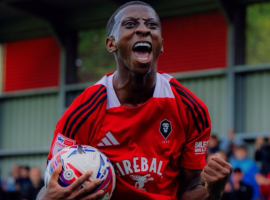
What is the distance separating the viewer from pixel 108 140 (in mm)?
5895

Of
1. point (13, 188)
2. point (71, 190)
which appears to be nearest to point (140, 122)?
point (71, 190)

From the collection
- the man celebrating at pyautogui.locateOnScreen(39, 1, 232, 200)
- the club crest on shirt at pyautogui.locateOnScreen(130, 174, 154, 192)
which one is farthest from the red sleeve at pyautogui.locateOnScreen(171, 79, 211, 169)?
the club crest on shirt at pyautogui.locateOnScreen(130, 174, 154, 192)

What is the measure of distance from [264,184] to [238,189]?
19.2 inches

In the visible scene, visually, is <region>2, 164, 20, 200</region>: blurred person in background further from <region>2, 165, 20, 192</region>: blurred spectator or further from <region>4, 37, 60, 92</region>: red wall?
<region>4, 37, 60, 92</region>: red wall

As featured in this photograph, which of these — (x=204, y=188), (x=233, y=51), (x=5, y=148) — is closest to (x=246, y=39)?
(x=233, y=51)

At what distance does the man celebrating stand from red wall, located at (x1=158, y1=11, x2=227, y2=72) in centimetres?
1266

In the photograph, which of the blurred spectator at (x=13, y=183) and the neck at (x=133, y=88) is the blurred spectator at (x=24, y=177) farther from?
the neck at (x=133, y=88)

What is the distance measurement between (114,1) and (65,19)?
2.77 m

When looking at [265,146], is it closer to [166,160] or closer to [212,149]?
[212,149]

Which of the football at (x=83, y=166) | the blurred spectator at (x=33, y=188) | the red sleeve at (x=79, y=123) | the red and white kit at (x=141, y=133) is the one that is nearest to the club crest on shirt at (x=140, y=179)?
the red and white kit at (x=141, y=133)

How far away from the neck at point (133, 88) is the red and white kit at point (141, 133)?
7 cm

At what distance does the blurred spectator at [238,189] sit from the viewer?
42.1ft

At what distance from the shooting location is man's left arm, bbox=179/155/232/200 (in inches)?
213

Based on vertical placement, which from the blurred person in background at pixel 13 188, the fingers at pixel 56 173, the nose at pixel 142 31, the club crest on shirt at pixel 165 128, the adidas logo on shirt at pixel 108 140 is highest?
the nose at pixel 142 31
